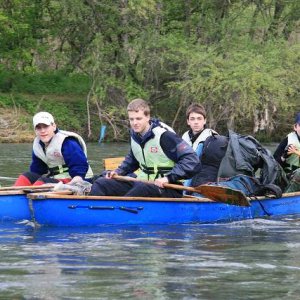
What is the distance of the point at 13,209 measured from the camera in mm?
9180

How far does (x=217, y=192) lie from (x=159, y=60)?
1939 cm

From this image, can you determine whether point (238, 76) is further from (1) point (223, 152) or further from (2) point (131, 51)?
(1) point (223, 152)

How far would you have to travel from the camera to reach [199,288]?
600 cm

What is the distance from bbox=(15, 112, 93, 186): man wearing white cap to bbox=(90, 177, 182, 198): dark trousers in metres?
0.38

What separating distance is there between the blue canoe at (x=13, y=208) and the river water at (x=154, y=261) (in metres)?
0.13

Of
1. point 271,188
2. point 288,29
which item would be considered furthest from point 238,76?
point 271,188

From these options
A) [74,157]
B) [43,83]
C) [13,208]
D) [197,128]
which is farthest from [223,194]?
[43,83]

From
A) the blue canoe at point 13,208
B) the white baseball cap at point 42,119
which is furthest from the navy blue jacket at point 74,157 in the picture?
the blue canoe at point 13,208

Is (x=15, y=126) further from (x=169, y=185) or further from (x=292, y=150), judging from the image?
(x=169, y=185)

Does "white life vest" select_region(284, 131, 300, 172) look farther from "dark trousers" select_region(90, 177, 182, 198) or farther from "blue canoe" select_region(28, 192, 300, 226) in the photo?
"dark trousers" select_region(90, 177, 182, 198)

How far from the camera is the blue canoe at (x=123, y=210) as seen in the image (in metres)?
8.74

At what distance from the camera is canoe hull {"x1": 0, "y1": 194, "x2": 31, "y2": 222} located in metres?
9.14

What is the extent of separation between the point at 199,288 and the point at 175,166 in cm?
298

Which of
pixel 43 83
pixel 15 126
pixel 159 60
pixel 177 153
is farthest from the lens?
pixel 43 83
